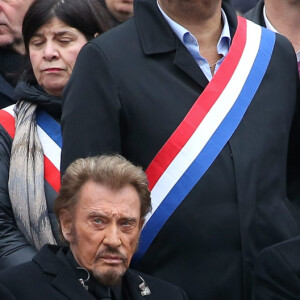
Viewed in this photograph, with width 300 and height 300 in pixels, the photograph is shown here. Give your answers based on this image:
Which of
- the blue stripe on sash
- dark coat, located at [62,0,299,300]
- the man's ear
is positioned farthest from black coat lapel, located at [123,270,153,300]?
the blue stripe on sash

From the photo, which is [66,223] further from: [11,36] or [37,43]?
[11,36]

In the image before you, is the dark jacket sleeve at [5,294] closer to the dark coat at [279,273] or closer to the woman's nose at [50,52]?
the dark coat at [279,273]

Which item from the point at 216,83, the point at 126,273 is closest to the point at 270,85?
the point at 216,83

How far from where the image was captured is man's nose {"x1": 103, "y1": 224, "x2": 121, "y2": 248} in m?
4.48

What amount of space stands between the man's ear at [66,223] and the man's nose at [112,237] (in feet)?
0.52

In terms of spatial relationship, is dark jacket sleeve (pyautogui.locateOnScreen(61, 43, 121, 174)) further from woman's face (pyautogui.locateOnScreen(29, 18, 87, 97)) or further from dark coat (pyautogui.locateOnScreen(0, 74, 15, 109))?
dark coat (pyautogui.locateOnScreen(0, 74, 15, 109))

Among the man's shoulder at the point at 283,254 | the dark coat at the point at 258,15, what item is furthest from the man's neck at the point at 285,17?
the man's shoulder at the point at 283,254

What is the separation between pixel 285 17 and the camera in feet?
20.2

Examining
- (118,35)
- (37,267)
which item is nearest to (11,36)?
(118,35)

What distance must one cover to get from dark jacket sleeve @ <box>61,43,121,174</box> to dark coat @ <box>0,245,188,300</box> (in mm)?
398

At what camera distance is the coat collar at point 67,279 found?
14.6ft

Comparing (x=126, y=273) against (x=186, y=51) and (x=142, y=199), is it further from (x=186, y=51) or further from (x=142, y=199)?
(x=186, y=51)

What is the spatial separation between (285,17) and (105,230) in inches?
80.5

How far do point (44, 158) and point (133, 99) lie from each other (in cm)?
90
